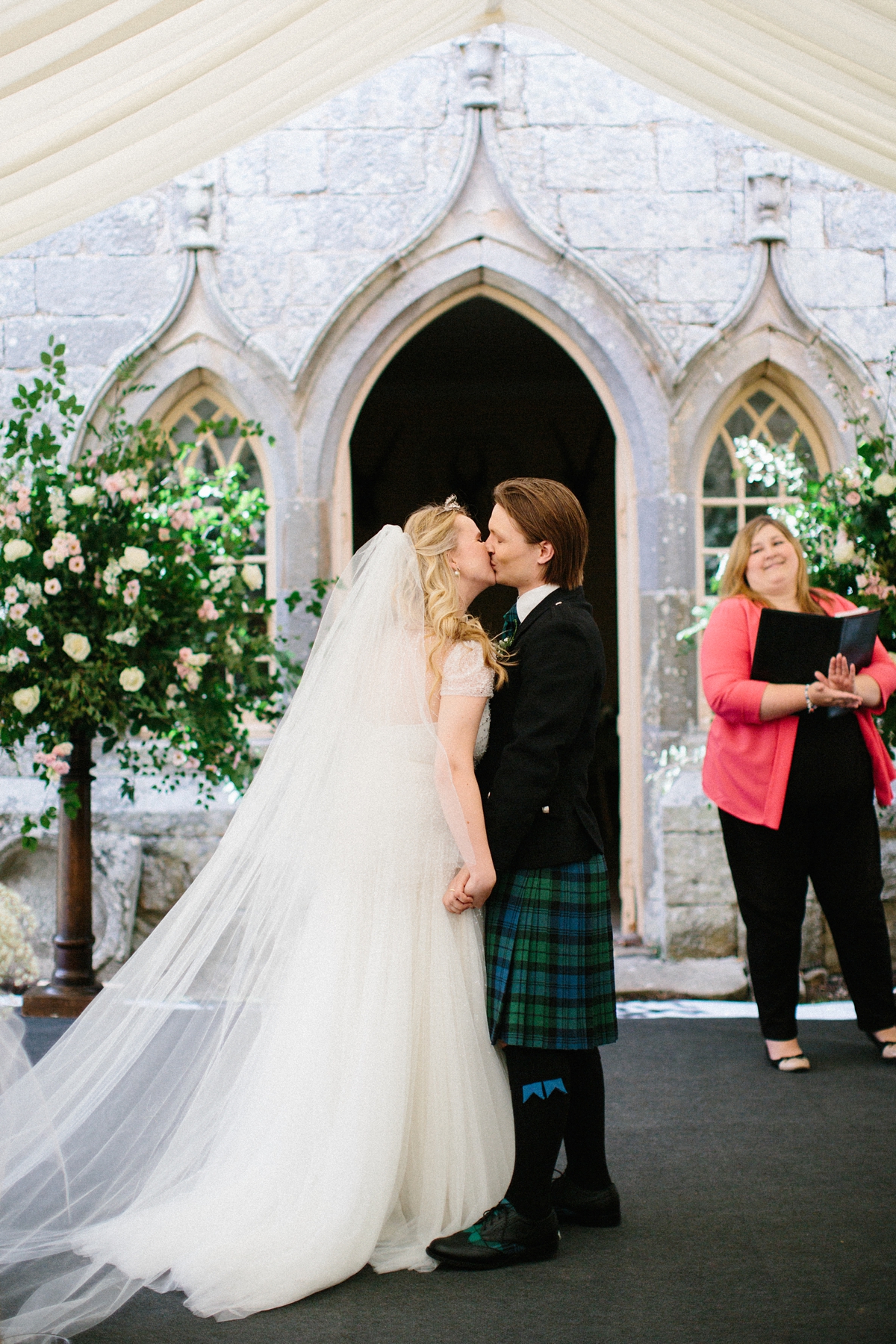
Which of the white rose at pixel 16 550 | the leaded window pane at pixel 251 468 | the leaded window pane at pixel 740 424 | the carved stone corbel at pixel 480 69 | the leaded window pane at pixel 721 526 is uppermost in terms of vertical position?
the carved stone corbel at pixel 480 69

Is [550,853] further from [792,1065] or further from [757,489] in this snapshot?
[757,489]

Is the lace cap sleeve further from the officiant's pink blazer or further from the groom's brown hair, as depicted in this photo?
the officiant's pink blazer

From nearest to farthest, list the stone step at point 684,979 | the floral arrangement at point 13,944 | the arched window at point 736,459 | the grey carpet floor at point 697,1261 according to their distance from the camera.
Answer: the floral arrangement at point 13,944 < the grey carpet floor at point 697,1261 < the stone step at point 684,979 < the arched window at point 736,459

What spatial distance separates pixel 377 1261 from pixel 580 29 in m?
2.92

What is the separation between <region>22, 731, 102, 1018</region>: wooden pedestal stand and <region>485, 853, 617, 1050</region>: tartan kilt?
8.11 feet

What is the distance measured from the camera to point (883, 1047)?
3791 mm

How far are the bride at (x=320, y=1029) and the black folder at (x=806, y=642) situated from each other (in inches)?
55.1

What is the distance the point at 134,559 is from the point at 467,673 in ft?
6.66

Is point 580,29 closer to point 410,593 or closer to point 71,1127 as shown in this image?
point 410,593

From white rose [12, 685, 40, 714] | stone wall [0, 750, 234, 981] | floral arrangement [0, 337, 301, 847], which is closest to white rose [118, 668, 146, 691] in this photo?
floral arrangement [0, 337, 301, 847]

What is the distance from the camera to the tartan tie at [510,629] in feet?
8.36

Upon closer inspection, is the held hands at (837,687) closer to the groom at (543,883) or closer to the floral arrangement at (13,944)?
the groom at (543,883)

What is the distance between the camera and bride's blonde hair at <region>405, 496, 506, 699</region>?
2.46m

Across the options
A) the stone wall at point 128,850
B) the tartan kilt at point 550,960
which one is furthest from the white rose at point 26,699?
the tartan kilt at point 550,960
